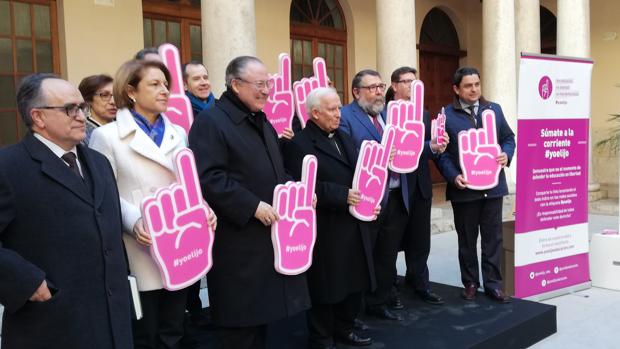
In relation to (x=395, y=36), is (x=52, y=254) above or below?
below

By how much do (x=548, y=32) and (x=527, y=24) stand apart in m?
3.60

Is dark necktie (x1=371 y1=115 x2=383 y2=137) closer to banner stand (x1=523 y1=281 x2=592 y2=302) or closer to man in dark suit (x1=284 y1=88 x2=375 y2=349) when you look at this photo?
man in dark suit (x1=284 y1=88 x2=375 y2=349)

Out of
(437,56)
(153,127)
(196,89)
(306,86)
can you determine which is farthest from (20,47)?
(437,56)

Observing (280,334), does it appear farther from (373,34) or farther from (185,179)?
(373,34)

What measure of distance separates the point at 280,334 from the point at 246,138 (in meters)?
1.51

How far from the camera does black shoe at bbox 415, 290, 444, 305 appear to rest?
4.23 m

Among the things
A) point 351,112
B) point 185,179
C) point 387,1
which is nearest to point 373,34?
point 387,1

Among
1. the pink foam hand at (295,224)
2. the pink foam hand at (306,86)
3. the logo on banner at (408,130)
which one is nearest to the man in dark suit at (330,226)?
the pink foam hand at (295,224)

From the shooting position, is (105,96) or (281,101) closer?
(105,96)

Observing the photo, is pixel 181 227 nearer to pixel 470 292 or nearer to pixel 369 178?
pixel 369 178

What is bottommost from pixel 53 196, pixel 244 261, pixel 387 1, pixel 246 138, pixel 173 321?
pixel 173 321

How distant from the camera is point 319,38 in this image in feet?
32.7

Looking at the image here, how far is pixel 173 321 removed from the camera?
2.82 metres

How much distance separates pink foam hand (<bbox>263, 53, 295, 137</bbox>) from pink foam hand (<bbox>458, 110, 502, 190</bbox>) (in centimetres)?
124
